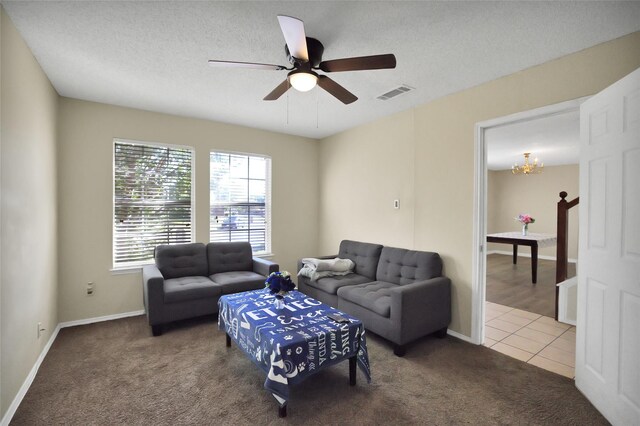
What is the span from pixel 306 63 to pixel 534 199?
8777 millimetres

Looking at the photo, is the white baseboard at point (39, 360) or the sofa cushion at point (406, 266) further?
the sofa cushion at point (406, 266)

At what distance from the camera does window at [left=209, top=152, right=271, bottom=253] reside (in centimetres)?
457

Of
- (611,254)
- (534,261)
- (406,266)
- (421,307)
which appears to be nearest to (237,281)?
(406,266)

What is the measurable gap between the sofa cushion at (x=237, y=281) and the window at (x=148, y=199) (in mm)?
874

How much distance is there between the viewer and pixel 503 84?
2.92 meters

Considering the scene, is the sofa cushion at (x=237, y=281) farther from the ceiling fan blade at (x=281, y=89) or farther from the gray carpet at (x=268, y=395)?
the ceiling fan blade at (x=281, y=89)

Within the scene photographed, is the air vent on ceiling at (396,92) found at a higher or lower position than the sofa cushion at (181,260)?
higher

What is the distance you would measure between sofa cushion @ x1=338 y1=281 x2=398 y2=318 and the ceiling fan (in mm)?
1956

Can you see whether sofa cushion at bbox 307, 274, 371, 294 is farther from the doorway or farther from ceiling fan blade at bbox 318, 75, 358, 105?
ceiling fan blade at bbox 318, 75, 358, 105

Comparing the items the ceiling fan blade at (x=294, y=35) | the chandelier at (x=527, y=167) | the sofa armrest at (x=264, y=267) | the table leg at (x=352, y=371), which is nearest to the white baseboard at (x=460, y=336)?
the table leg at (x=352, y=371)

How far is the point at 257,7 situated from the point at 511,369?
3.45 meters

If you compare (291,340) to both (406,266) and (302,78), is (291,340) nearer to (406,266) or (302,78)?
(302,78)

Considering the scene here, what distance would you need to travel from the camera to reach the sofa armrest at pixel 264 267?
4133 mm

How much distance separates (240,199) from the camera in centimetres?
480
